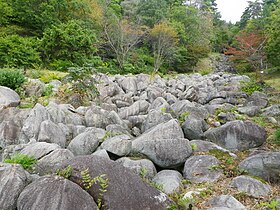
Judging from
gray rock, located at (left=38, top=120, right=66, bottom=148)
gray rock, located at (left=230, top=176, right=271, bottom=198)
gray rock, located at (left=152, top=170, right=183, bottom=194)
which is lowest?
gray rock, located at (left=152, top=170, right=183, bottom=194)

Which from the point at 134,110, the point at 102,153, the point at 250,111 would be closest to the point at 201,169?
the point at 102,153

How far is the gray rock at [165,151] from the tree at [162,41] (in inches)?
786

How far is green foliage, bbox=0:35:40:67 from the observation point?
42.6ft

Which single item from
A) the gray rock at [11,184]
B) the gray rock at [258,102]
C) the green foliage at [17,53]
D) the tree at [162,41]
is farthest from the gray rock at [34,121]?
the tree at [162,41]

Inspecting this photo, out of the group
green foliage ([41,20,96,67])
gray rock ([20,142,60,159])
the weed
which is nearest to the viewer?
the weed

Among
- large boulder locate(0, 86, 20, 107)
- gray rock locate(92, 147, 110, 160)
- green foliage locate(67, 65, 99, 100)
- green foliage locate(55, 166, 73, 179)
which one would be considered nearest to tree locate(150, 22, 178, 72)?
green foliage locate(67, 65, 99, 100)

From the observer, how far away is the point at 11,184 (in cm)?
323

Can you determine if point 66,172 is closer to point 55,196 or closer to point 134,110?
point 55,196

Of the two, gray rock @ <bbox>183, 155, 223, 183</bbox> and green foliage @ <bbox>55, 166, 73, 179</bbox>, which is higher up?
green foliage @ <bbox>55, 166, 73, 179</bbox>

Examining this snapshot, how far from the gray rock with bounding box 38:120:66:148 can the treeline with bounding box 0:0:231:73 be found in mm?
4783

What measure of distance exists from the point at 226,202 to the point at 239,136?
98.2 inches

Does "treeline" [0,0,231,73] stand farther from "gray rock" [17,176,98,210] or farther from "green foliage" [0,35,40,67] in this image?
"gray rock" [17,176,98,210]

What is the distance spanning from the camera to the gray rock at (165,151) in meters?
4.79

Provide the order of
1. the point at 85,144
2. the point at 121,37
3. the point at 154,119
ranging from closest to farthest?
the point at 85,144 < the point at 154,119 < the point at 121,37
